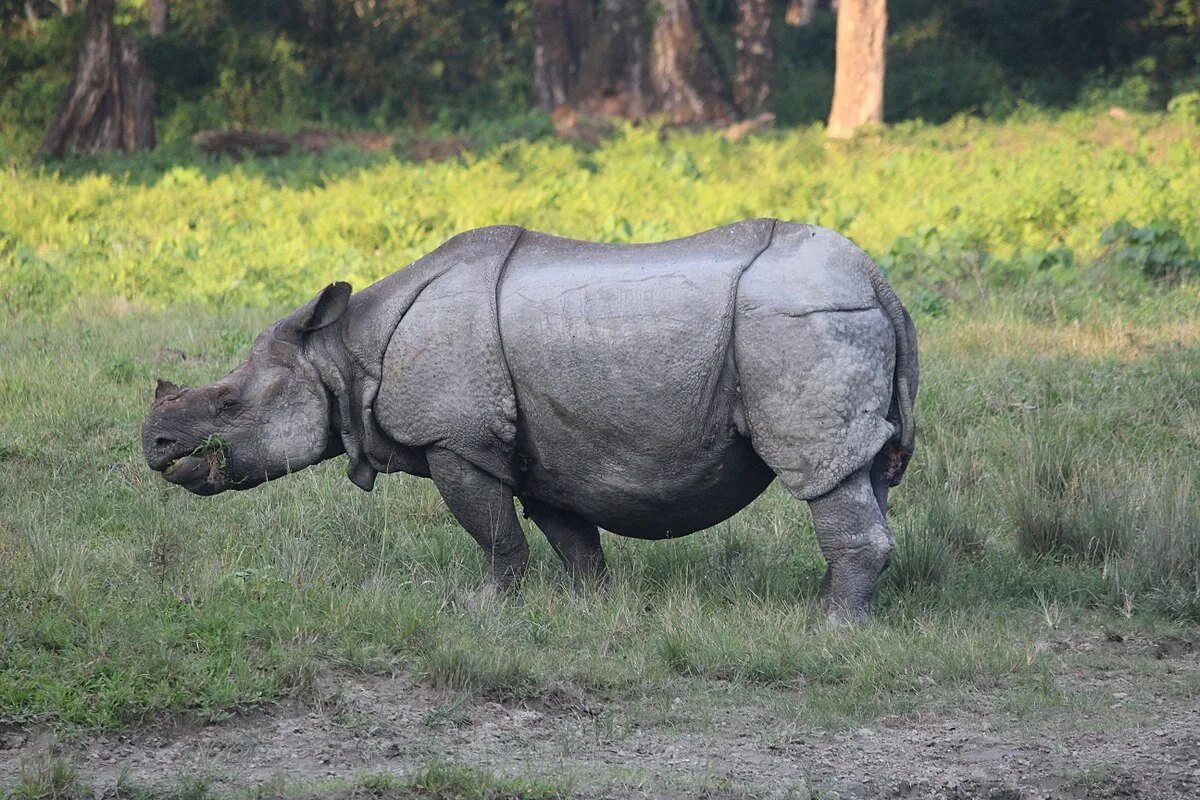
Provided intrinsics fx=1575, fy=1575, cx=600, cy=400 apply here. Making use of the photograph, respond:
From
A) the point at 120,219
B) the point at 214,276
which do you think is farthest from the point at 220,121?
the point at 214,276

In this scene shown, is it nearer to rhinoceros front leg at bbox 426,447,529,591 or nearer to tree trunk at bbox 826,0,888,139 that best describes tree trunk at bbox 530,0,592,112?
tree trunk at bbox 826,0,888,139

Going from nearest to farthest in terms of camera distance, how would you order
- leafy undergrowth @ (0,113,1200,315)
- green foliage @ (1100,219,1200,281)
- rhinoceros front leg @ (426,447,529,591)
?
rhinoceros front leg @ (426,447,529,591)
green foliage @ (1100,219,1200,281)
leafy undergrowth @ (0,113,1200,315)

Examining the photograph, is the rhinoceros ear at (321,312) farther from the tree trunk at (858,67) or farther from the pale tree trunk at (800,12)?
the pale tree trunk at (800,12)

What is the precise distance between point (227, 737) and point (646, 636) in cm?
167

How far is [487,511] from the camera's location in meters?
6.30

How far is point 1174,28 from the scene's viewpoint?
→ 83.4ft

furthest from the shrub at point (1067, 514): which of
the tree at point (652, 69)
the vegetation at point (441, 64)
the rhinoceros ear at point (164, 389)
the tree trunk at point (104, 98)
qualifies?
the tree at point (652, 69)

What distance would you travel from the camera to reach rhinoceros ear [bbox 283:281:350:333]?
249 inches

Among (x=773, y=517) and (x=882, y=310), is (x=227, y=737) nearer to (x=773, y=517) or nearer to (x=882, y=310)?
(x=882, y=310)

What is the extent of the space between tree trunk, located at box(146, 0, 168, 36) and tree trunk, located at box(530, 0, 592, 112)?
623 centimetres

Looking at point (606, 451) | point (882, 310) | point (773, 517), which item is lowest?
point (773, 517)

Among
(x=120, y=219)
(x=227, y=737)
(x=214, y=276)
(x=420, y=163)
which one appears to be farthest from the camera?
(x=420, y=163)

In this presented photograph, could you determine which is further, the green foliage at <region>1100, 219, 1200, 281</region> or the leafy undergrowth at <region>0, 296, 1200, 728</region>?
the green foliage at <region>1100, 219, 1200, 281</region>

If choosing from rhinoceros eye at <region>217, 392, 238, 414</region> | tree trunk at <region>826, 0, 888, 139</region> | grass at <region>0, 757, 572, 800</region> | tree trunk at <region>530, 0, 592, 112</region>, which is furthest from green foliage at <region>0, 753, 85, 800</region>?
tree trunk at <region>530, 0, 592, 112</region>
